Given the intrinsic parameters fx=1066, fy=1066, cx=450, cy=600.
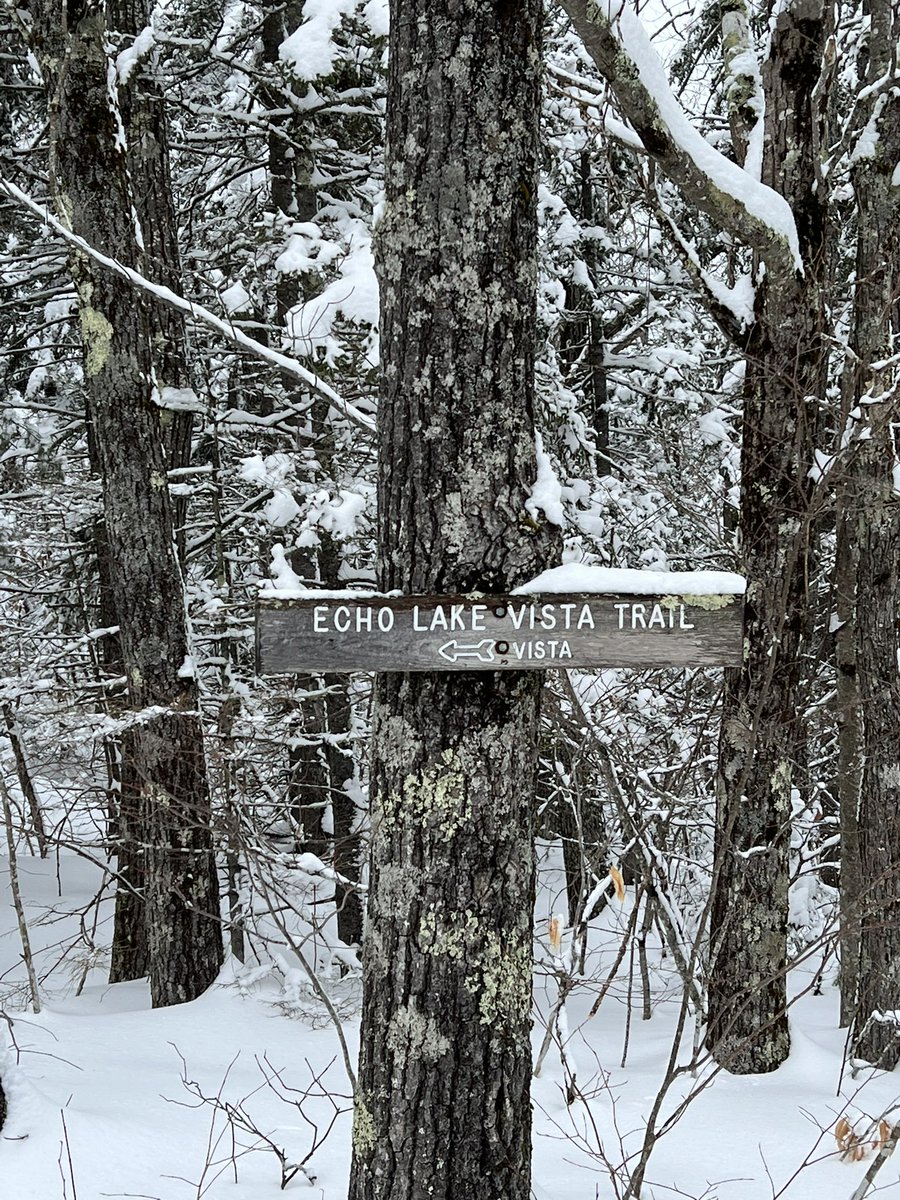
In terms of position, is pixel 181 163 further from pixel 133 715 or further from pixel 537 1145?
pixel 537 1145

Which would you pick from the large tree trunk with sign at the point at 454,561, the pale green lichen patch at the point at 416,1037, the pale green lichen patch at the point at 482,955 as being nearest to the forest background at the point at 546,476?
the large tree trunk with sign at the point at 454,561

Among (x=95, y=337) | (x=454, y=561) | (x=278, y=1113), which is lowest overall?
(x=278, y=1113)

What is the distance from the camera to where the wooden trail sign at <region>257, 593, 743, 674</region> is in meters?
2.59

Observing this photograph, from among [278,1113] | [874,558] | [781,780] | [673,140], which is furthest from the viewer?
[874,558]

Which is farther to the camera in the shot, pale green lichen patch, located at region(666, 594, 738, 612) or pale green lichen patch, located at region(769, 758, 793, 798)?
pale green lichen patch, located at region(769, 758, 793, 798)

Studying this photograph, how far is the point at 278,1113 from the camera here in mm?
4582

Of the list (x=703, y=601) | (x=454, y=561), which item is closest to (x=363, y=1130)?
(x=454, y=561)

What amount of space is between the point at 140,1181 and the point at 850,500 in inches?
195

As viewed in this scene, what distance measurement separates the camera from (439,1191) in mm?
2678

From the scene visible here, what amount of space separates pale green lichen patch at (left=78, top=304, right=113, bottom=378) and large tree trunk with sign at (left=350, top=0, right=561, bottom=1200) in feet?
14.0

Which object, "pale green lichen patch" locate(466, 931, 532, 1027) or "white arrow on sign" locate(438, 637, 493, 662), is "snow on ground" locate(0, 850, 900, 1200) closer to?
"pale green lichen patch" locate(466, 931, 532, 1027)

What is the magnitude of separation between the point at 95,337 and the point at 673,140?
4353 millimetres

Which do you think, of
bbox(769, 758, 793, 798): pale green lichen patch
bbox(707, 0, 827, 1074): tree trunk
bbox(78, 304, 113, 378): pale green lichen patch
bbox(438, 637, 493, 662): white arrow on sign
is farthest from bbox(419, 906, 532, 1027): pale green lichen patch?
bbox(78, 304, 113, 378): pale green lichen patch

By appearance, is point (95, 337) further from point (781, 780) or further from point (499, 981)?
point (499, 981)
